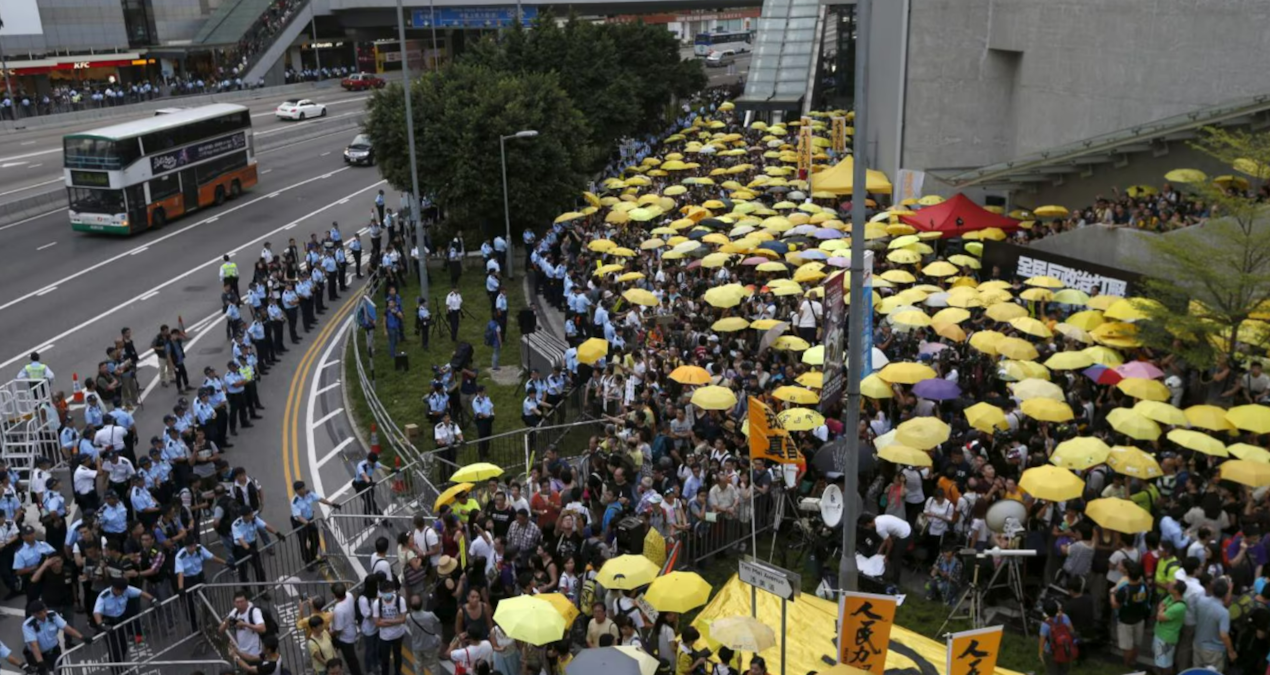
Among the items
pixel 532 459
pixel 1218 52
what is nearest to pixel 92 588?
pixel 532 459

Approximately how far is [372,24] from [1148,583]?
81718 mm

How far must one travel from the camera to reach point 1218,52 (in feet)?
84.2

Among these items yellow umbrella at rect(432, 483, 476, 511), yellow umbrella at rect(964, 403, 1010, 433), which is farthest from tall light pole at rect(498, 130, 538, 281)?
yellow umbrella at rect(964, 403, 1010, 433)

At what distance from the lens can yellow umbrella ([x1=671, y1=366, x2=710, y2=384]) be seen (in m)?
18.6

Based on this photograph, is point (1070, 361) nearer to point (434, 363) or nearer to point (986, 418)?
point (986, 418)

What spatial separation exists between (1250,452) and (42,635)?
15296mm

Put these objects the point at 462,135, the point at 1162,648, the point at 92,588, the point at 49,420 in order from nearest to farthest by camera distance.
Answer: the point at 1162,648 → the point at 92,588 → the point at 49,420 → the point at 462,135

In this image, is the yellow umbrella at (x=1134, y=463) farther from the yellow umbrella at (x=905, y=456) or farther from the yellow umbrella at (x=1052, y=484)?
the yellow umbrella at (x=905, y=456)

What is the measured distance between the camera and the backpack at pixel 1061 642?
41.2 ft

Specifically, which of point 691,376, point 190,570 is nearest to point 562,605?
point 190,570

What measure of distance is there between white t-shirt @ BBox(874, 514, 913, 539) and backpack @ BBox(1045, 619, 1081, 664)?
2.42 m

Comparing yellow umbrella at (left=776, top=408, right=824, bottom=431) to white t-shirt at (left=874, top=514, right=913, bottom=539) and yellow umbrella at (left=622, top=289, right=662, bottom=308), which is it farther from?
yellow umbrella at (left=622, top=289, right=662, bottom=308)

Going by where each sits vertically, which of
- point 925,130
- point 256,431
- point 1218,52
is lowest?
point 256,431

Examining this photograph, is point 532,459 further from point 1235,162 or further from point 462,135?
point 462,135
